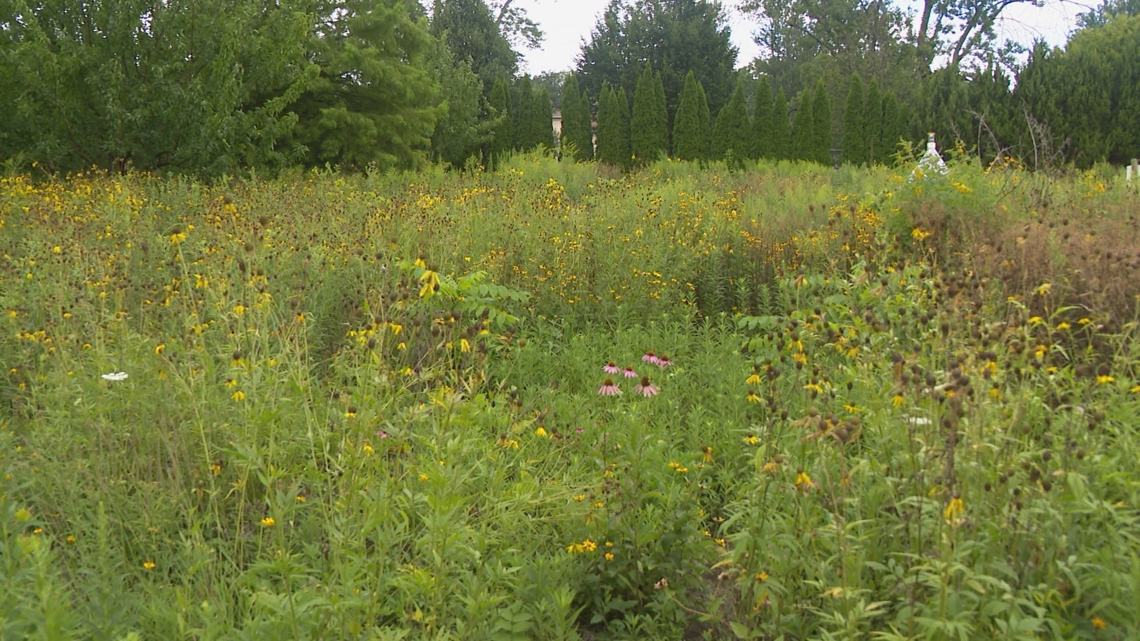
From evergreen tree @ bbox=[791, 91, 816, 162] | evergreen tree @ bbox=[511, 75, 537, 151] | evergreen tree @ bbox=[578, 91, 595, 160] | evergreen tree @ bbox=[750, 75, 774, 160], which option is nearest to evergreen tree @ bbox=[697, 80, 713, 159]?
evergreen tree @ bbox=[750, 75, 774, 160]

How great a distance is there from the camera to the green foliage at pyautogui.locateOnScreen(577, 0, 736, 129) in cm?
2916

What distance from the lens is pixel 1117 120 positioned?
59.2 feet

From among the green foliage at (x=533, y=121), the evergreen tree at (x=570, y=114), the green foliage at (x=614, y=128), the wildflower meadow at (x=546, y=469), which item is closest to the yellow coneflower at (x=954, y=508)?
the wildflower meadow at (x=546, y=469)

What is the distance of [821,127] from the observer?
20.8 meters

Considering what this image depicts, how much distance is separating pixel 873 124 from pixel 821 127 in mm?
1173

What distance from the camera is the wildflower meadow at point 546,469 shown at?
198 cm

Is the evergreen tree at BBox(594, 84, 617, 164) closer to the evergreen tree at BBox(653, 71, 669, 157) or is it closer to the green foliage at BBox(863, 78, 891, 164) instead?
the evergreen tree at BBox(653, 71, 669, 157)

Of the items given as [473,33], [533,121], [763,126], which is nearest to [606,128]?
[533,121]

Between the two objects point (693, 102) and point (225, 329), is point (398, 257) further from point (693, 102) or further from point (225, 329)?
point (693, 102)

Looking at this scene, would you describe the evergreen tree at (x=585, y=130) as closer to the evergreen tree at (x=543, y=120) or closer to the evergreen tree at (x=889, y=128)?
the evergreen tree at (x=543, y=120)

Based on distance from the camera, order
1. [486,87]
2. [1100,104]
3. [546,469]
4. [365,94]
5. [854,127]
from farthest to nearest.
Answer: [486,87] → [854,127] → [1100,104] → [365,94] → [546,469]

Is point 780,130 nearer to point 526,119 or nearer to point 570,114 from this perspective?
point 570,114

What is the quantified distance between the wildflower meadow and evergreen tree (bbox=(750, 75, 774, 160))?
52.3 ft

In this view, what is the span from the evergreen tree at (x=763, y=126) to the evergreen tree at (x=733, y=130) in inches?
8.6
